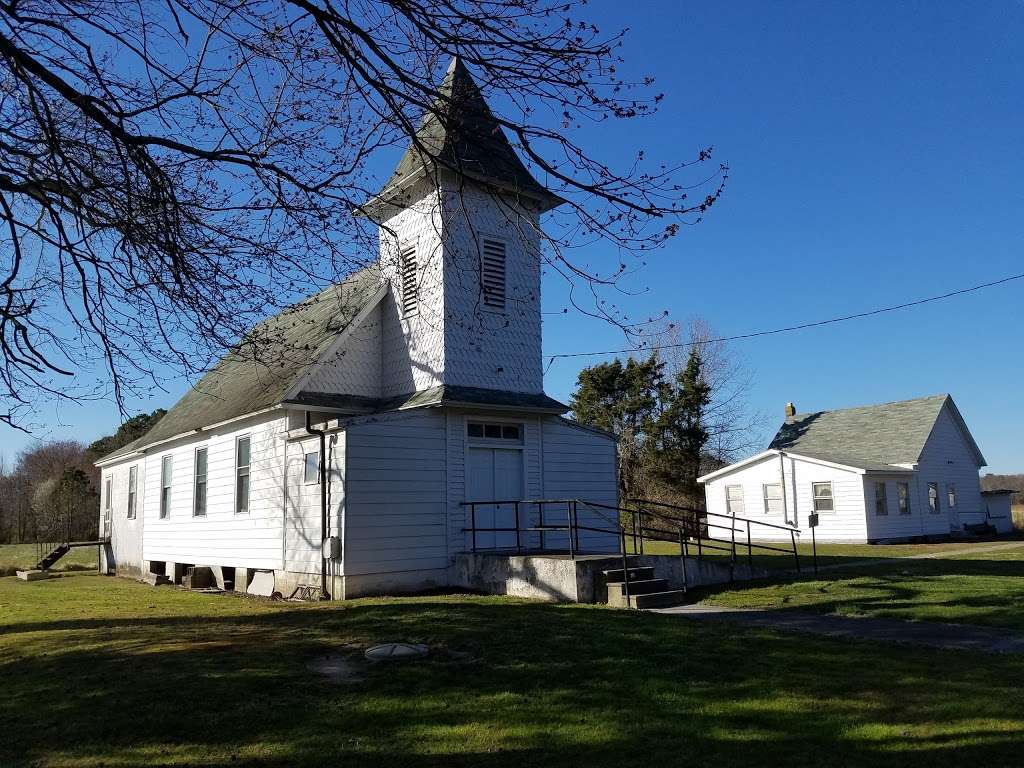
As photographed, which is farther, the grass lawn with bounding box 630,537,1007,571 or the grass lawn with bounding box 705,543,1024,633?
the grass lawn with bounding box 630,537,1007,571

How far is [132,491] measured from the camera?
25891 millimetres

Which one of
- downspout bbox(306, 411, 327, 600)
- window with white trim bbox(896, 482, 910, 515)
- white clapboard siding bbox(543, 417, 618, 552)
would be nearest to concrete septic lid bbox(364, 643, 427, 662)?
downspout bbox(306, 411, 327, 600)

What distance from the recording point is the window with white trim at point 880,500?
30.6 meters

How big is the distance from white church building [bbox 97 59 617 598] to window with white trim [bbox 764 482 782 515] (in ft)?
56.1

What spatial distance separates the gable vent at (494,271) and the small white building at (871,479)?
1888 centimetres

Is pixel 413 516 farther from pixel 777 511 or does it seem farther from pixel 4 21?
pixel 777 511

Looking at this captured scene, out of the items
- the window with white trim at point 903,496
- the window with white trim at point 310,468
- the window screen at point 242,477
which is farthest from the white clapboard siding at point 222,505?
the window with white trim at point 903,496

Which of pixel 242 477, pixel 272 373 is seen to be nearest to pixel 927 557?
pixel 272 373

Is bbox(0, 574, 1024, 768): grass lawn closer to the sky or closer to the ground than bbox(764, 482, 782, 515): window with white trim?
closer to the ground

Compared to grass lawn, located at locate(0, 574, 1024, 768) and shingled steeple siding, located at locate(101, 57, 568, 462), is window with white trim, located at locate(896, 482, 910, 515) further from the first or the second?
grass lawn, located at locate(0, 574, 1024, 768)

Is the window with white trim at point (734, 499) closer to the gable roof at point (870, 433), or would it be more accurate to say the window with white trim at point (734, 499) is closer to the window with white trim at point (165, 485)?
the gable roof at point (870, 433)

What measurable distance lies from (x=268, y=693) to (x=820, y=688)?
4.71m

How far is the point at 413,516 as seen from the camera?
15.1 meters

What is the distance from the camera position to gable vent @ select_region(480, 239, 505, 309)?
56.6 feet
